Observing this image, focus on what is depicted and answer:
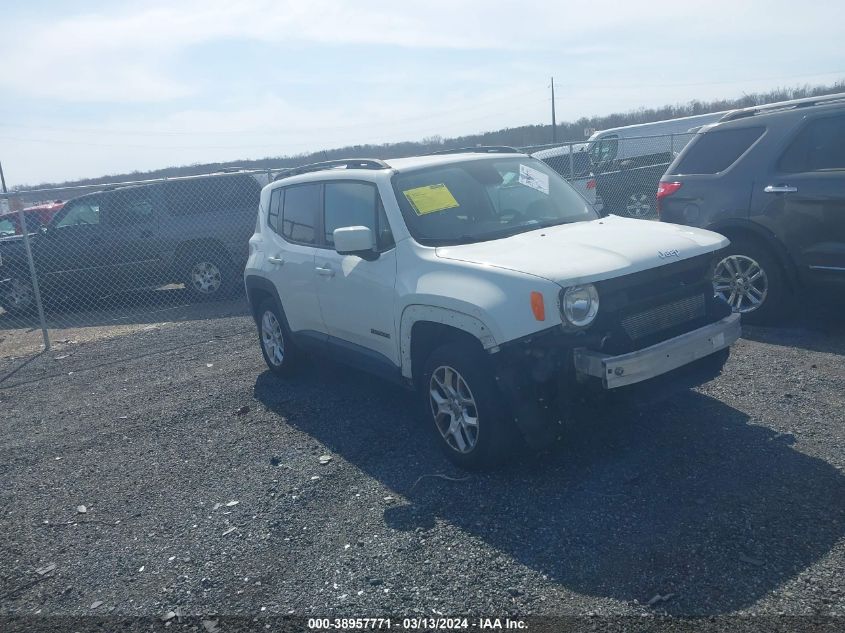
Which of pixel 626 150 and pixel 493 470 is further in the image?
pixel 626 150

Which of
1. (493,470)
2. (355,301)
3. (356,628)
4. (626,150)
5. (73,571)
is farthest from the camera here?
(626,150)

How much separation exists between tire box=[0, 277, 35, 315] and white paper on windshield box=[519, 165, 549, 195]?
32.8 ft

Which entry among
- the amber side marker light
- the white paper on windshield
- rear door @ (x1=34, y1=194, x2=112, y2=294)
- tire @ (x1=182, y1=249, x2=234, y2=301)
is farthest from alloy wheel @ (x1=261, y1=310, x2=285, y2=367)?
rear door @ (x1=34, y1=194, x2=112, y2=294)

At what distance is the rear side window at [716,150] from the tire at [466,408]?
4189mm

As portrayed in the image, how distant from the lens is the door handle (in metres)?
6.62

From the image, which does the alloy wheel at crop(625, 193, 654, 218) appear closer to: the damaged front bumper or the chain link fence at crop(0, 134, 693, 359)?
the chain link fence at crop(0, 134, 693, 359)

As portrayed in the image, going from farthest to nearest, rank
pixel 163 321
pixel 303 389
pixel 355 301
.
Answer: pixel 163 321, pixel 303 389, pixel 355 301

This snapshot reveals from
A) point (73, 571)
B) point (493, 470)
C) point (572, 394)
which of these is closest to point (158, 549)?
point (73, 571)

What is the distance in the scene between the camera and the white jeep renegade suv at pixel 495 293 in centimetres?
420

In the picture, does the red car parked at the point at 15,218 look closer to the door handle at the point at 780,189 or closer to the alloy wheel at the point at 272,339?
the alloy wheel at the point at 272,339

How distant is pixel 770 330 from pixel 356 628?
205 inches

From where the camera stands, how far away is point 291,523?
4.34 metres

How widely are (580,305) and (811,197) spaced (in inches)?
138

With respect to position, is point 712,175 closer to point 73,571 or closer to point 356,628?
point 356,628
